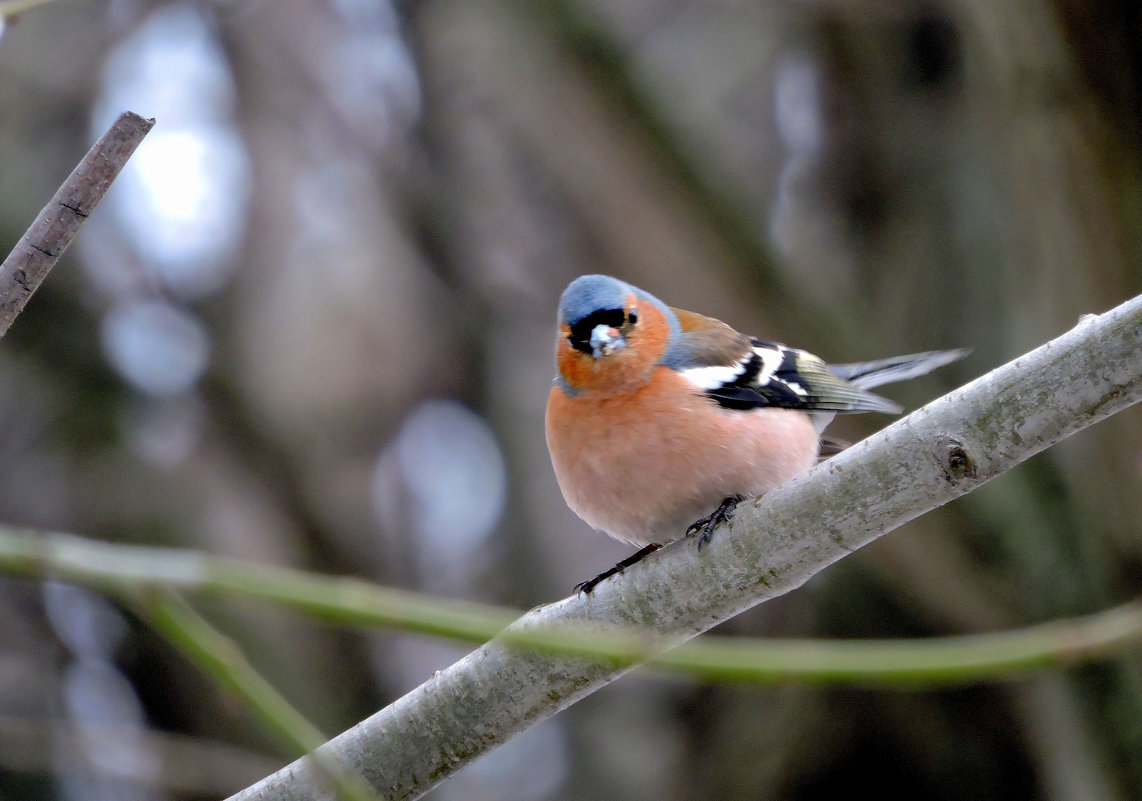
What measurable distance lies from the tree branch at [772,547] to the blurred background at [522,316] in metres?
2.89

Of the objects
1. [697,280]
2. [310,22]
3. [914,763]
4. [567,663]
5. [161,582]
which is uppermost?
[310,22]

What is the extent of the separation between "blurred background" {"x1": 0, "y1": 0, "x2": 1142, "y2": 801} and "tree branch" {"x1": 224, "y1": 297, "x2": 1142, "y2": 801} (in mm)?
2890

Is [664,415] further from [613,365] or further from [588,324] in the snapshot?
[588,324]

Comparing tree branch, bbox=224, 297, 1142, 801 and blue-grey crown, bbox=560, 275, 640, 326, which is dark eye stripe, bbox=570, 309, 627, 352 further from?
tree branch, bbox=224, 297, 1142, 801

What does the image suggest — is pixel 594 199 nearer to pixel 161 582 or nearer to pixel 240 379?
pixel 240 379

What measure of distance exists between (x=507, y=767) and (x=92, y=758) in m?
3.43

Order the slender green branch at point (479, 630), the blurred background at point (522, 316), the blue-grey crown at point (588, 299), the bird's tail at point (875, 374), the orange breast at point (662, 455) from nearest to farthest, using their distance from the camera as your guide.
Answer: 1. the slender green branch at point (479, 630)
2. the orange breast at point (662, 455)
3. the blue-grey crown at point (588, 299)
4. the bird's tail at point (875, 374)
5. the blurred background at point (522, 316)

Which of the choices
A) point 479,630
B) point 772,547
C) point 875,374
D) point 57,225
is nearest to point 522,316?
point 875,374

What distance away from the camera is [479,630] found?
44.0 inches

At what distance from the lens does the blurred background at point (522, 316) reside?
5.35 meters

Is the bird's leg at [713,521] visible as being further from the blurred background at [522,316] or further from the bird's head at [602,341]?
the blurred background at [522,316]

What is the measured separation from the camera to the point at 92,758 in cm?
533

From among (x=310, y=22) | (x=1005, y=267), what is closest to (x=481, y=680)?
(x=1005, y=267)

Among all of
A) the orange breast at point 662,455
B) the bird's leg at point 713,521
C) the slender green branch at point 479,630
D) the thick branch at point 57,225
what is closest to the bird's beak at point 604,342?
the orange breast at point 662,455
